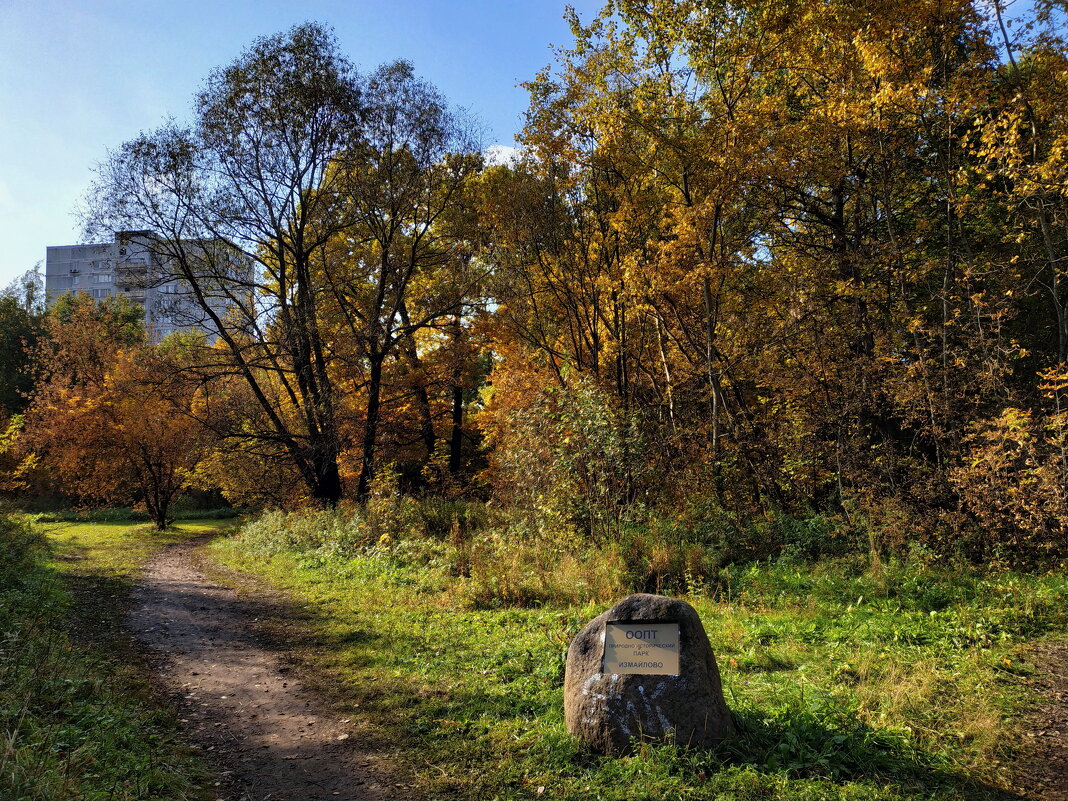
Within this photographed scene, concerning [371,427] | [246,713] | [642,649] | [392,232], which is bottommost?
[246,713]

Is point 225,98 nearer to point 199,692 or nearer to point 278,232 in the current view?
point 278,232

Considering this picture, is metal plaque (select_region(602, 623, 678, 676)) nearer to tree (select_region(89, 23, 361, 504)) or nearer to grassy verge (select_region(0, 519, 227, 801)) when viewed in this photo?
grassy verge (select_region(0, 519, 227, 801))

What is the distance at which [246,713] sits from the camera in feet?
19.0

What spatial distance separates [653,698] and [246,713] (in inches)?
155

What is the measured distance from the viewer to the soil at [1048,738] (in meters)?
3.96

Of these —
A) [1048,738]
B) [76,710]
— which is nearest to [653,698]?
[1048,738]

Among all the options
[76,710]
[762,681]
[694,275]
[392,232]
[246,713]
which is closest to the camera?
[76,710]

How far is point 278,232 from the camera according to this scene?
19109 mm

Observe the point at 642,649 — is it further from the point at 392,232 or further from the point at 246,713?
the point at 392,232

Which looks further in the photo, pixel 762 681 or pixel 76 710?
pixel 762 681

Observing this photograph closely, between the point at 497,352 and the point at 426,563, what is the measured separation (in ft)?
38.8

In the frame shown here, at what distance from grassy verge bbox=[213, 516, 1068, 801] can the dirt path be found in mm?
391

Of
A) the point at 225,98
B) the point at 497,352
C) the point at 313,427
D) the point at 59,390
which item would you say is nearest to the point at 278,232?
the point at 225,98

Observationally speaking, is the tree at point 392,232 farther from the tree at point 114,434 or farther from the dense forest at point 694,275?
the tree at point 114,434
